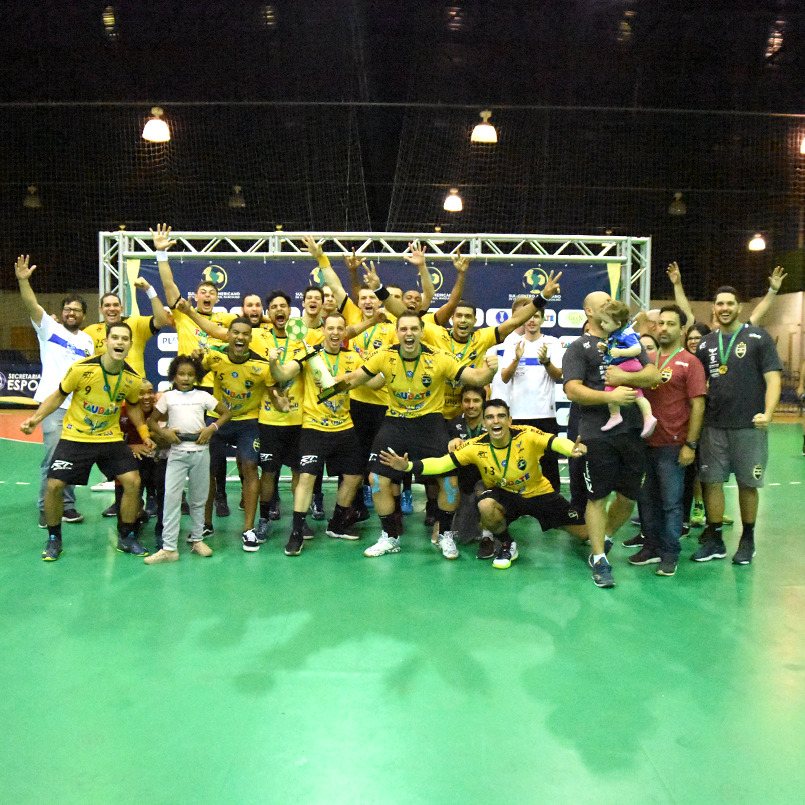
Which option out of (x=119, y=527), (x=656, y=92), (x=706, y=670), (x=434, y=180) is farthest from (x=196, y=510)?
(x=434, y=180)

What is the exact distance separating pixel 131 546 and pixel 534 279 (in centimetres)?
494

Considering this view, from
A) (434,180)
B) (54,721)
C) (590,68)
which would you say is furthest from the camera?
(434,180)

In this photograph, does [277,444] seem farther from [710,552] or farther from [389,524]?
[710,552]

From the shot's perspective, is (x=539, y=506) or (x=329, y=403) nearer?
(x=539, y=506)

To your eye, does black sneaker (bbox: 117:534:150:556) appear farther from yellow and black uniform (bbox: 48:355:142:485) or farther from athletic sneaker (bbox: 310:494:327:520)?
athletic sneaker (bbox: 310:494:327:520)

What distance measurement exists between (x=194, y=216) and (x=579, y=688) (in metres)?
15.7

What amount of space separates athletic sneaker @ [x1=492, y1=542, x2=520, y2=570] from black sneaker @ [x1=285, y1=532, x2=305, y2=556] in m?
1.41

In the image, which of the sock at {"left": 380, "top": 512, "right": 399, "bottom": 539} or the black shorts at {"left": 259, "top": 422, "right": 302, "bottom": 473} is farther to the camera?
the black shorts at {"left": 259, "top": 422, "right": 302, "bottom": 473}

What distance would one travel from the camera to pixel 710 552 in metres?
4.99

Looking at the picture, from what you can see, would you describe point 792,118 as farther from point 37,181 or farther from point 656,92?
point 37,181

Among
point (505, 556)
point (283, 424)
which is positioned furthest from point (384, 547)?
point (283, 424)

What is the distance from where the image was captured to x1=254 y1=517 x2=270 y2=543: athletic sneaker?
5338 mm

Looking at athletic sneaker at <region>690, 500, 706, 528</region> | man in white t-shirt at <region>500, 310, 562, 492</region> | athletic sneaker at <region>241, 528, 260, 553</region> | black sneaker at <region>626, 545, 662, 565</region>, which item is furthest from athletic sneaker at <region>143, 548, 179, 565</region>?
athletic sneaker at <region>690, 500, 706, 528</region>

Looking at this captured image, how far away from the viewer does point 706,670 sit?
320 cm
